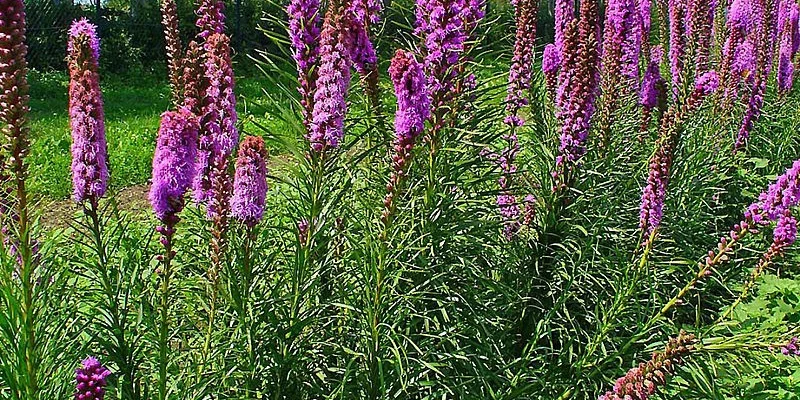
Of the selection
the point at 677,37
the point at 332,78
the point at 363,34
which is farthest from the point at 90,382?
the point at 677,37

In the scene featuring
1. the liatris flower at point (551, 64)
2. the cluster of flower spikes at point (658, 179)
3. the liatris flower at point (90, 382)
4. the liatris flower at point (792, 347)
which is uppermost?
the liatris flower at point (551, 64)

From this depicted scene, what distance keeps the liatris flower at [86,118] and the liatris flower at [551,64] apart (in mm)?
2851

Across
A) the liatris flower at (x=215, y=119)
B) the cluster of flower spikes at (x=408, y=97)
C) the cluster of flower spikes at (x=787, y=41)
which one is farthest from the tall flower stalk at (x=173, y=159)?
the cluster of flower spikes at (x=787, y=41)

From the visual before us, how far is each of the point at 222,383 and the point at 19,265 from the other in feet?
2.39

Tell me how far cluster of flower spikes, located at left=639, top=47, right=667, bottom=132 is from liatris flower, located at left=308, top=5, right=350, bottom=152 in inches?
122

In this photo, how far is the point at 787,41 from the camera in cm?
752

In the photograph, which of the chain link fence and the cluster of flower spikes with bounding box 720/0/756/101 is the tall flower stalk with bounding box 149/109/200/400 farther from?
the chain link fence

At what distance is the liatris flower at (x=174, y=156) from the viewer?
184 cm

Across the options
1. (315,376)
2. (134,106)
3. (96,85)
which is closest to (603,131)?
(315,376)

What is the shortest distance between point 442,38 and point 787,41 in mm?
6396

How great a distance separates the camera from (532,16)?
12.6 feet

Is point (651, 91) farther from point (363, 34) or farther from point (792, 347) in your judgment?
point (363, 34)

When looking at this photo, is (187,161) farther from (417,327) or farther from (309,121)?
(417,327)

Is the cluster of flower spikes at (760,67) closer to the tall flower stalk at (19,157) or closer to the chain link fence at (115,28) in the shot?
the tall flower stalk at (19,157)
